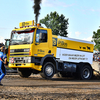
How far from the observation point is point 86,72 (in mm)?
16703

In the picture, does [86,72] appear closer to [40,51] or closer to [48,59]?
[48,59]

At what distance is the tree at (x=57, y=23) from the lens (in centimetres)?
5964

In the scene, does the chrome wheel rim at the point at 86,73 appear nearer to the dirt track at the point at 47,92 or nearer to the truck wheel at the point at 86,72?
the truck wheel at the point at 86,72

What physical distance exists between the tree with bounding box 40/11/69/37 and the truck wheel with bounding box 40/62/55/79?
44.4m

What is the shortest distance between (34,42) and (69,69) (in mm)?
3430

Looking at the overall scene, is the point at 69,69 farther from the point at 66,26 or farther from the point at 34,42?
the point at 66,26

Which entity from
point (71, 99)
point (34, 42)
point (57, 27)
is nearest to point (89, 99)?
point (71, 99)

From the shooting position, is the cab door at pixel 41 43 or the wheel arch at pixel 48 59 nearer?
the cab door at pixel 41 43

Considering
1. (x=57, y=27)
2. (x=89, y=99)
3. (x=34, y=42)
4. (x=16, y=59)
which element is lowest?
(x=89, y=99)

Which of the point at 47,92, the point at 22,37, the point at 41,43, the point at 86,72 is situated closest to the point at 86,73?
the point at 86,72

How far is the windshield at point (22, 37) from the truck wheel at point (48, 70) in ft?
5.88

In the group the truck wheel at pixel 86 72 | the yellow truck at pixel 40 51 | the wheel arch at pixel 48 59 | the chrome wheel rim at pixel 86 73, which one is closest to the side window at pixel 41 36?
the yellow truck at pixel 40 51

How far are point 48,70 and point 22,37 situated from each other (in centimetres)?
252

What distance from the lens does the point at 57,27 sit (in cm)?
6009
